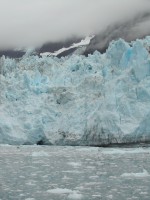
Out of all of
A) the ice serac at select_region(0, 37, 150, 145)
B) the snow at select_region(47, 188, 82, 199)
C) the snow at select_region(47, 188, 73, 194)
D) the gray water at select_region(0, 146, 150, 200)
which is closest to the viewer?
the snow at select_region(47, 188, 82, 199)

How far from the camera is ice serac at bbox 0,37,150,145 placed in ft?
118

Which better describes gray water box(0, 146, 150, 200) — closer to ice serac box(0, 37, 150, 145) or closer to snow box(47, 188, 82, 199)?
snow box(47, 188, 82, 199)

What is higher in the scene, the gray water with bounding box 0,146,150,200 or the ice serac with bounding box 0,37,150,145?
the ice serac with bounding box 0,37,150,145

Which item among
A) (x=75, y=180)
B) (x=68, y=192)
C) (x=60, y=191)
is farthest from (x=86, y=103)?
(x=68, y=192)

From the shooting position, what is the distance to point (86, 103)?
3956 centimetres

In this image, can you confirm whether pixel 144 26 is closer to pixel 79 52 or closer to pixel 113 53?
pixel 113 53

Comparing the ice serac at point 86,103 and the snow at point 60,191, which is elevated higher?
the ice serac at point 86,103

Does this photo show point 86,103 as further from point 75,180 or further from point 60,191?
point 60,191

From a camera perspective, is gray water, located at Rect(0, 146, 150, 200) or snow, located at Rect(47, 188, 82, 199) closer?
snow, located at Rect(47, 188, 82, 199)

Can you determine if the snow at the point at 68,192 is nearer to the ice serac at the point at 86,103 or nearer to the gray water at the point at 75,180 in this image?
the gray water at the point at 75,180

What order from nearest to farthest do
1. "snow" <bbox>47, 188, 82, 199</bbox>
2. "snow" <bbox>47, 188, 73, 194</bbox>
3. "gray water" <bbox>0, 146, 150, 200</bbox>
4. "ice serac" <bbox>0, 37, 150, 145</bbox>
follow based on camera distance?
1. "snow" <bbox>47, 188, 82, 199</bbox>
2. "gray water" <bbox>0, 146, 150, 200</bbox>
3. "snow" <bbox>47, 188, 73, 194</bbox>
4. "ice serac" <bbox>0, 37, 150, 145</bbox>

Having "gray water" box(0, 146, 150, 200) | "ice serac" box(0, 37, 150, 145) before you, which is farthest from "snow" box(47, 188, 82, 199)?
"ice serac" box(0, 37, 150, 145)

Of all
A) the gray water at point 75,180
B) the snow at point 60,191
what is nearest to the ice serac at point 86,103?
the gray water at point 75,180

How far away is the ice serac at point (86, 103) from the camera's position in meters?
36.0
